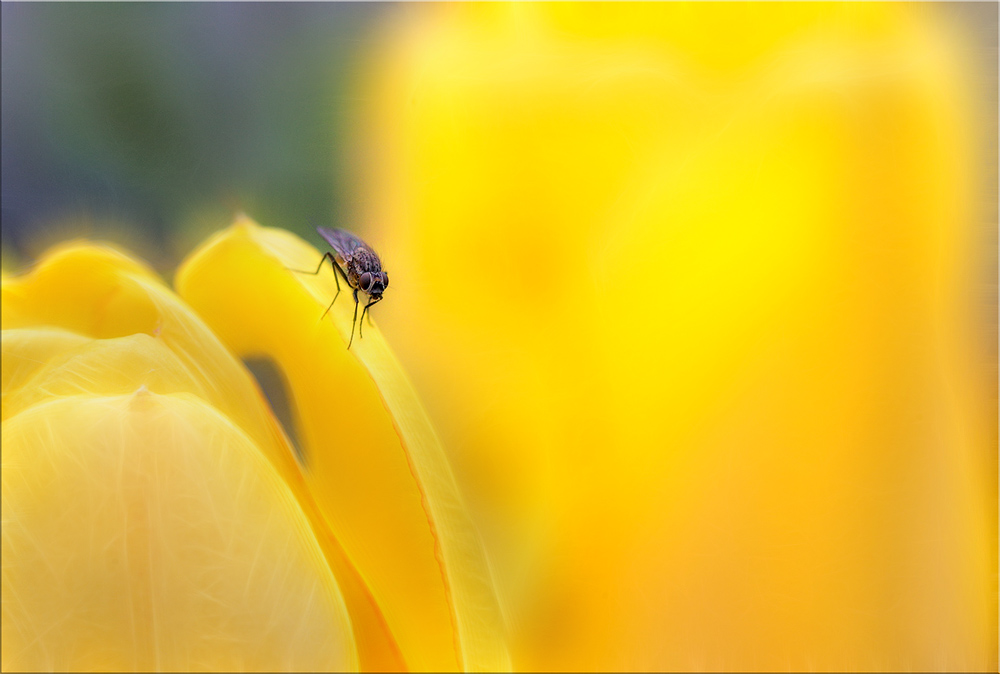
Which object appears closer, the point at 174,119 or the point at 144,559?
the point at 144,559

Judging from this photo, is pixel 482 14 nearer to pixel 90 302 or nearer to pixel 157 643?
pixel 90 302

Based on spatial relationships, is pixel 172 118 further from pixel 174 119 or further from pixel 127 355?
pixel 127 355

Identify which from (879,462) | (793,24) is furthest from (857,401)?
(793,24)

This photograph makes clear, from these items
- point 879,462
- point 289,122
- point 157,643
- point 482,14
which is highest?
point 482,14

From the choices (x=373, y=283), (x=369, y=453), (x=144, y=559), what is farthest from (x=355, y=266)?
(x=144, y=559)

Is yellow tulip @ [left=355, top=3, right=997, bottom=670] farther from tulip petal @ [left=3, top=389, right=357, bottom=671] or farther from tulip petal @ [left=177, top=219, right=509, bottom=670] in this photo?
tulip petal @ [left=3, top=389, right=357, bottom=671]

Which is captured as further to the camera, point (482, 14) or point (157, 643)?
point (482, 14)

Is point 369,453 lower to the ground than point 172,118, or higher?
lower
